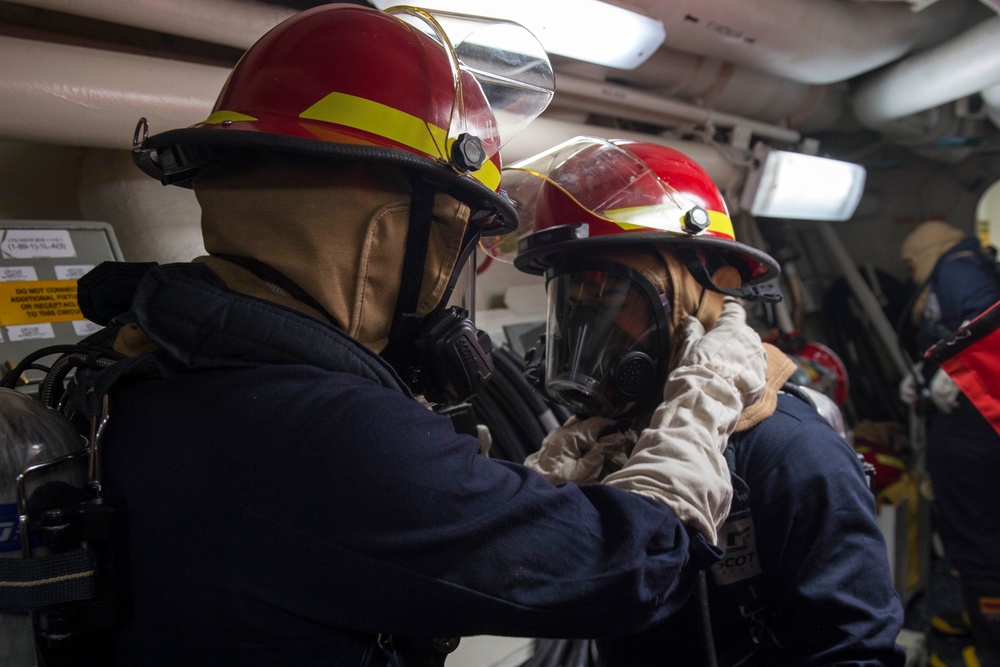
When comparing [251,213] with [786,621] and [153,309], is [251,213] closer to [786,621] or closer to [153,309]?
[153,309]

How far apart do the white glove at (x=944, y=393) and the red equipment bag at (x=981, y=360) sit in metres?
1.33

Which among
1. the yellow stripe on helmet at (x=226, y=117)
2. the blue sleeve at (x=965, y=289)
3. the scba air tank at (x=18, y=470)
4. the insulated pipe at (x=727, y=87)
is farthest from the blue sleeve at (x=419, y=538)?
the blue sleeve at (x=965, y=289)

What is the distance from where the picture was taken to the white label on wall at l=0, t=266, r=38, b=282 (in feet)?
5.53

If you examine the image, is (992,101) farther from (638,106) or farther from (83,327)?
(83,327)

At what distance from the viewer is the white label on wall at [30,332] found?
5.50ft

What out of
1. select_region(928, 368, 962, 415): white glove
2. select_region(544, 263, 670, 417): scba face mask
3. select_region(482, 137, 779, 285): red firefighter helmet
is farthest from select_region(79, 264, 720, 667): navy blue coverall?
select_region(928, 368, 962, 415): white glove

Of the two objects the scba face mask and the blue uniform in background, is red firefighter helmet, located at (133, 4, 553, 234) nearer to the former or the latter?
the scba face mask

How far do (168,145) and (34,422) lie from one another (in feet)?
1.68

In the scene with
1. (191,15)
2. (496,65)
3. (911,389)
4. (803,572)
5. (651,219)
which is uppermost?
(191,15)

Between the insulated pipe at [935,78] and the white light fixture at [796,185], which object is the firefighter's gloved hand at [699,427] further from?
the insulated pipe at [935,78]

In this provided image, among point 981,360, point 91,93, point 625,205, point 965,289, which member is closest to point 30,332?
point 91,93

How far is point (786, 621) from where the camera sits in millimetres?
1341

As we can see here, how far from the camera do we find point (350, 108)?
111 cm

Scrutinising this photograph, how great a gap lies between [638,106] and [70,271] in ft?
9.37
